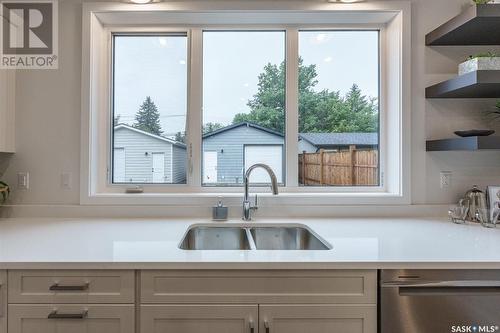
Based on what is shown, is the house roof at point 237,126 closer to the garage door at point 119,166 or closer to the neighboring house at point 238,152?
the neighboring house at point 238,152

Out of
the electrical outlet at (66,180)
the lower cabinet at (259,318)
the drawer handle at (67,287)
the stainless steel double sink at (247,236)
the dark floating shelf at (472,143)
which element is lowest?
the lower cabinet at (259,318)

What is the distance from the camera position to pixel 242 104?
2154mm

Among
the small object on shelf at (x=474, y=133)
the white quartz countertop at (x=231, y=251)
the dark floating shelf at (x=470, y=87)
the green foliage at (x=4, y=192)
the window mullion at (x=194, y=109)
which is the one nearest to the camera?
the white quartz countertop at (x=231, y=251)

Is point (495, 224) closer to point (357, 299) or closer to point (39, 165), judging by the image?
point (357, 299)

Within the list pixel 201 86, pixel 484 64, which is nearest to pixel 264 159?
pixel 201 86

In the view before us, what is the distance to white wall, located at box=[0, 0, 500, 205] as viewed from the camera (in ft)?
6.40

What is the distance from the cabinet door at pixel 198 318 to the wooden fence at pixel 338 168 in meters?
1.14

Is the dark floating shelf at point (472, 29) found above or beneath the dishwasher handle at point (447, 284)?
above

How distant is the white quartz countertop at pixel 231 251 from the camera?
45.2 inches

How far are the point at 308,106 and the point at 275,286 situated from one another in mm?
1338

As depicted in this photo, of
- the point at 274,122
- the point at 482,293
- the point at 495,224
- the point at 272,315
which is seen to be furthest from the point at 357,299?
the point at 274,122

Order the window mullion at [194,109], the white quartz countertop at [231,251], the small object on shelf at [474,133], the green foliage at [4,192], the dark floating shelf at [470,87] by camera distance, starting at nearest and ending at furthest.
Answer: the white quartz countertop at [231,251] → the dark floating shelf at [470,87] → the small object on shelf at [474,133] → the green foliage at [4,192] → the window mullion at [194,109]

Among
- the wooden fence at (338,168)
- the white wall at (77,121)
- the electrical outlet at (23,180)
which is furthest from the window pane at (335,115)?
the electrical outlet at (23,180)

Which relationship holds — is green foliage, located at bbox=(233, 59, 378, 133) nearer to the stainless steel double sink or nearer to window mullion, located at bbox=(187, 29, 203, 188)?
window mullion, located at bbox=(187, 29, 203, 188)
